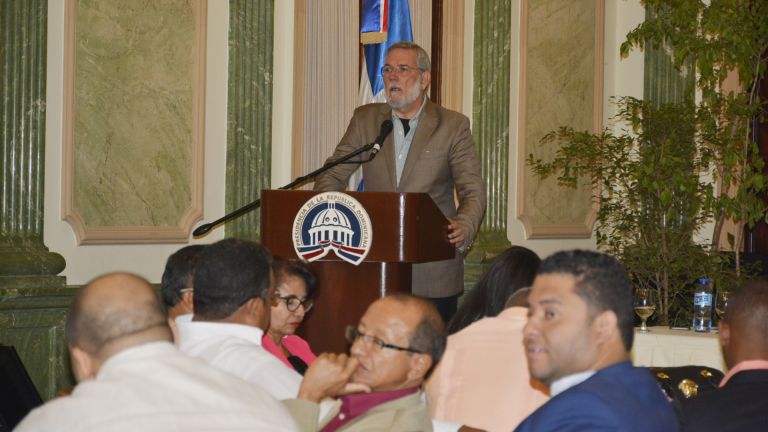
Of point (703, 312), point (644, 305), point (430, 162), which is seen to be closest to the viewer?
point (644, 305)

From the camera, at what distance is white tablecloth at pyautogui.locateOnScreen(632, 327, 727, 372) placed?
178 inches

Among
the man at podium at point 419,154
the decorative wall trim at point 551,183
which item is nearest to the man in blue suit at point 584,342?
the man at podium at point 419,154

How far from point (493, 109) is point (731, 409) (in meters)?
5.13

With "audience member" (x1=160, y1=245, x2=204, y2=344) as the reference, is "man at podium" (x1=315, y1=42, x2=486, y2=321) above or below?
above

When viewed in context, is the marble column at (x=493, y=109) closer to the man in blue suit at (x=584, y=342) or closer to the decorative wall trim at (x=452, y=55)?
the decorative wall trim at (x=452, y=55)

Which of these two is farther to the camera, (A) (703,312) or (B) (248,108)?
(B) (248,108)

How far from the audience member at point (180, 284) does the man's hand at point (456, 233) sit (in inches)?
63.7

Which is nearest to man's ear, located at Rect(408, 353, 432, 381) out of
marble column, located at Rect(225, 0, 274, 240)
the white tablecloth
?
the white tablecloth

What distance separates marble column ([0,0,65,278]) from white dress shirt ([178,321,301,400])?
9.60 feet

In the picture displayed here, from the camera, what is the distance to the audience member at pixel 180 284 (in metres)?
2.96

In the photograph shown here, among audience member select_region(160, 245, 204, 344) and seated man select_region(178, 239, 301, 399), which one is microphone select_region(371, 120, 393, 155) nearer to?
audience member select_region(160, 245, 204, 344)

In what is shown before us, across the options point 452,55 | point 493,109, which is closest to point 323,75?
point 452,55

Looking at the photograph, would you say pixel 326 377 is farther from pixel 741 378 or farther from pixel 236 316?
pixel 741 378

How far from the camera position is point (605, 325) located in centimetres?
205
